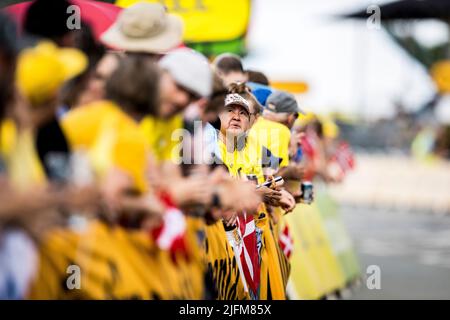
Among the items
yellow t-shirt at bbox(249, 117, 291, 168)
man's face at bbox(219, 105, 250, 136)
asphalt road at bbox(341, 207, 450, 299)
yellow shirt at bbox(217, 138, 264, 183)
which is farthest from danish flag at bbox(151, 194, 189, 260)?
asphalt road at bbox(341, 207, 450, 299)

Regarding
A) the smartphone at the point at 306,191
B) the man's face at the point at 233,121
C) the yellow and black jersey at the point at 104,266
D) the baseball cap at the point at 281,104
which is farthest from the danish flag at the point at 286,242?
the yellow and black jersey at the point at 104,266

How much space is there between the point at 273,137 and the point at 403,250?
10.6 metres

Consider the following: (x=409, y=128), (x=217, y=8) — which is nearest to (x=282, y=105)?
(x=217, y=8)

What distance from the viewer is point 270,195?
7711mm

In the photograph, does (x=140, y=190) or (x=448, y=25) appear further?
(x=448, y=25)

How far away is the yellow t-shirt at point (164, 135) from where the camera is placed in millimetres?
5309

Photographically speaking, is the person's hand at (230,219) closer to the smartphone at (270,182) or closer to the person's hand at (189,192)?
the smartphone at (270,182)

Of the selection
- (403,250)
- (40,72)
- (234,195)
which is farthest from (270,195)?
(403,250)

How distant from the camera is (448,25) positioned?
4953 centimetres

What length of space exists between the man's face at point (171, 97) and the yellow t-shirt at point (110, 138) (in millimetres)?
221

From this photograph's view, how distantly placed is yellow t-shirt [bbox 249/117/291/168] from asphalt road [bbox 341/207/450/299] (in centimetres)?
407
